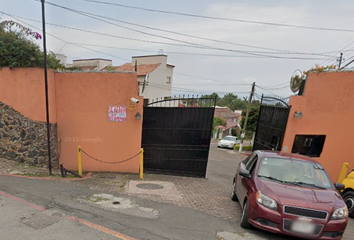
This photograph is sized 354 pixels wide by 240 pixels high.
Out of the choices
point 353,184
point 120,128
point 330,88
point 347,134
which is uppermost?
point 330,88

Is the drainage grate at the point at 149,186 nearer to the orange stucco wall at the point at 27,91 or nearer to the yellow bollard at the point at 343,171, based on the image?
the orange stucco wall at the point at 27,91

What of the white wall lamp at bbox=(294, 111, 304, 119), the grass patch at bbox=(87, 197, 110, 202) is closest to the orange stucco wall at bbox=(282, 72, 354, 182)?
the white wall lamp at bbox=(294, 111, 304, 119)

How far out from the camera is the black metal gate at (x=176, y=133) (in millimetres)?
7516

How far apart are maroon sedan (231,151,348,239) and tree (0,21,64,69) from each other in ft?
23.0

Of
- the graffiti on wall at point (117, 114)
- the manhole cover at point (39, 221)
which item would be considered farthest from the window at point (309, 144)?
the manhole cover at point (39, 221)

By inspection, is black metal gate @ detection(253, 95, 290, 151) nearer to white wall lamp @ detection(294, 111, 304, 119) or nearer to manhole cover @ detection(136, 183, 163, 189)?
white wall lamp @ detection(294, 111, 304, 119)

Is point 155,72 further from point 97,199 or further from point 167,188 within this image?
point 97,199

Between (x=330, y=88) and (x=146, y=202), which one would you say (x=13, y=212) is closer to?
(x=146, y=202)

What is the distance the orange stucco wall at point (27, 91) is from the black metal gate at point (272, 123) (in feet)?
26.5

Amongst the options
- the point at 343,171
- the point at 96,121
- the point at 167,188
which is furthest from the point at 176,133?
the point at 343,171

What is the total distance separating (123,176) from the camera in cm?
711

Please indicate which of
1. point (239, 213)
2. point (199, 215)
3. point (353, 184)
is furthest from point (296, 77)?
point (199, 215)

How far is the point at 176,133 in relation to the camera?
764cm

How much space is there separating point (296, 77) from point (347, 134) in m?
2.70
